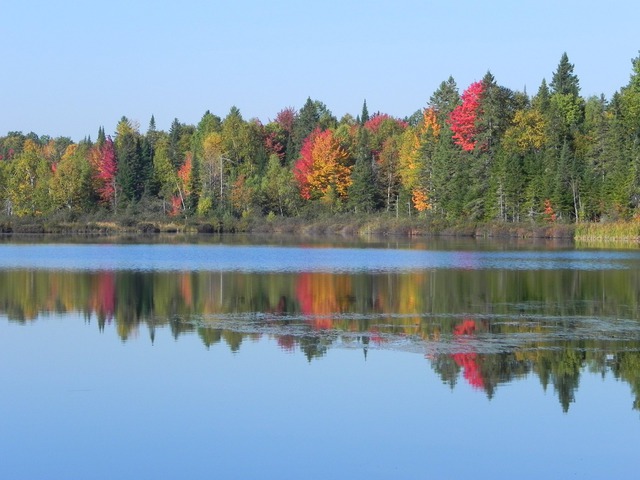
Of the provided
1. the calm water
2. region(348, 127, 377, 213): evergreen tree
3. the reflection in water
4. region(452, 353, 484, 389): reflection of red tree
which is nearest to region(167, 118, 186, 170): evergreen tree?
region(348, 127, 377, 213): evergreen tree

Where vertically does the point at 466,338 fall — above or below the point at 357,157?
below

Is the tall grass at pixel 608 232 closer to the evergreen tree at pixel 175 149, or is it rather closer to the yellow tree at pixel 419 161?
the yellow tree at pixel 419 161

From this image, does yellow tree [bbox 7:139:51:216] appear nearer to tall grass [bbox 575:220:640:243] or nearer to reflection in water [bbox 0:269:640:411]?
tall grass [bbox 575:220:640:243]

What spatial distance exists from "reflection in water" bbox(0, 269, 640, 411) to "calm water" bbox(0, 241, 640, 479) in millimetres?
81

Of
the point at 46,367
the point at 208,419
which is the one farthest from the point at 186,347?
the point at 208,419

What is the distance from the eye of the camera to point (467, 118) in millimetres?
93250

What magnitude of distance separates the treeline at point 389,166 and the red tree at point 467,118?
16cm

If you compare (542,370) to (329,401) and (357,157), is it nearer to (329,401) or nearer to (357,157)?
(329,401)

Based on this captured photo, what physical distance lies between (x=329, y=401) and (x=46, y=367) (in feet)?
20.4

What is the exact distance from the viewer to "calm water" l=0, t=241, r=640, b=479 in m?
13.0

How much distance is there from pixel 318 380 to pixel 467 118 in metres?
77.9

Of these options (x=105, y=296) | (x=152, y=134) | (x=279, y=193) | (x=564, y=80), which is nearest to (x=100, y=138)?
(x=152, y=134)

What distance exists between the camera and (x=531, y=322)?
25.4m

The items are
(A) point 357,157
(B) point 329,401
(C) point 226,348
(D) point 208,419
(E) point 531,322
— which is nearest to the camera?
(D) point 208,419
